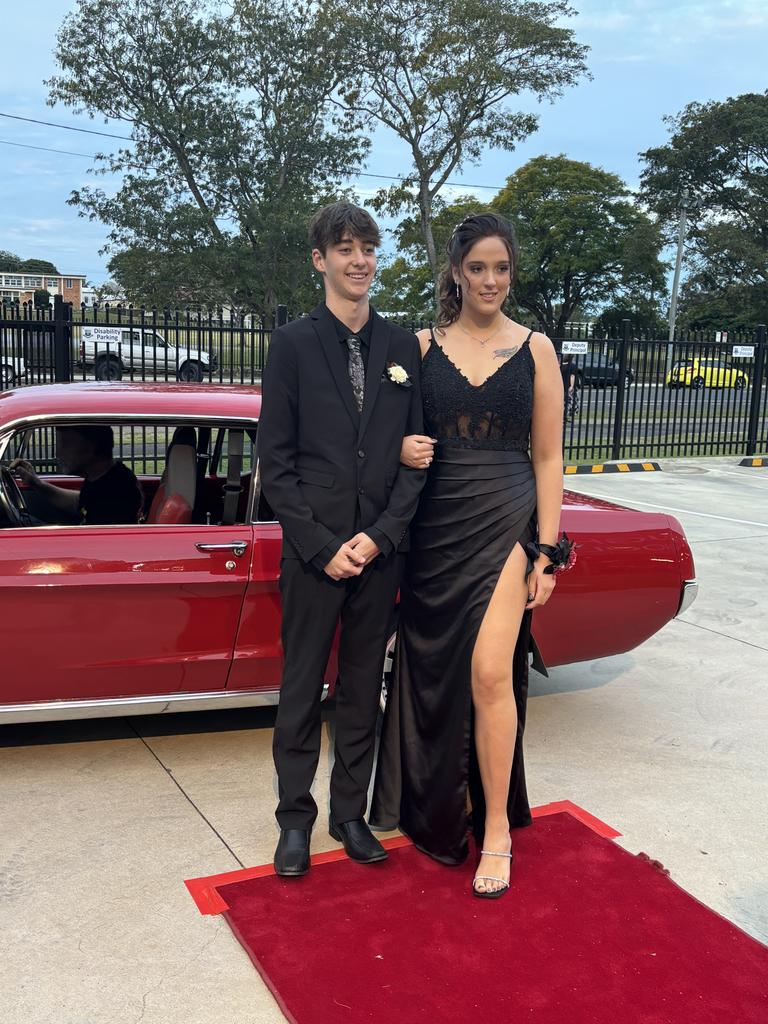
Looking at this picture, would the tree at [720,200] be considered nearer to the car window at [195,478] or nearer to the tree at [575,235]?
the tree at [575,235]

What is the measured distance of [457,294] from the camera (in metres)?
3.20

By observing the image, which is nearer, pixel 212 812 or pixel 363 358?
pixel 363 358

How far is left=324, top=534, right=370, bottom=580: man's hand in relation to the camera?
9.48ft

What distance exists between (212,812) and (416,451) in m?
1.57

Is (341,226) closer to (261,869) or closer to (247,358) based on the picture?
(261,869)

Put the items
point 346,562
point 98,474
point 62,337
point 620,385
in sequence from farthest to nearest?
point 620,385, point 62,337, point 98,474, point 346,562

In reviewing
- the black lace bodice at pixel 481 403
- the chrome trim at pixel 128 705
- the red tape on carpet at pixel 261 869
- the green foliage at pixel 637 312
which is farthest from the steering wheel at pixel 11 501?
the green foliage at pixel 637 312

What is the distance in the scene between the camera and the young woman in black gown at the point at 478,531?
3061mm

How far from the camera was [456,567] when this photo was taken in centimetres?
312

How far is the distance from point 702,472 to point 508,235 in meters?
12.1

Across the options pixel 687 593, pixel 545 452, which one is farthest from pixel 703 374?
pixel 545 452

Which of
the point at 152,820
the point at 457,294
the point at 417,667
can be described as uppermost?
the point at 457,294

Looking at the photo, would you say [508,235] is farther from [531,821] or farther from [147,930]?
[147,930]

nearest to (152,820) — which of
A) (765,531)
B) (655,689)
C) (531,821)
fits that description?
(531,821)
